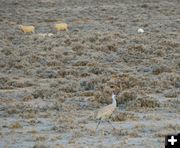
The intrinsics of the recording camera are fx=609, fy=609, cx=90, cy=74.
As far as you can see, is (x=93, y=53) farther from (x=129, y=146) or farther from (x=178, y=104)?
(x=129, y=146)

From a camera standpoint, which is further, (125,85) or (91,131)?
(125,85)

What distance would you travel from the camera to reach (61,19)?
131 feet

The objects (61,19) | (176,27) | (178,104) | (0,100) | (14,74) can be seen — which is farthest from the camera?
(61,19)

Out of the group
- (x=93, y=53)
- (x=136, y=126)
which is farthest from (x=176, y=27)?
(x=136, y=126)

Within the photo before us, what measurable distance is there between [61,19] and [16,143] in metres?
30.5

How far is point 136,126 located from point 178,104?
255 cm

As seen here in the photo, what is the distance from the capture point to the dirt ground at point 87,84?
10.2 meters

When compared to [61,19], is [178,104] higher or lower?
higher

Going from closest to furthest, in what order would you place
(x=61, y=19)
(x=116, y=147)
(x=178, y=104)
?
(x=116, y=147) → (x=178, y=104) → (x=61, y=19)

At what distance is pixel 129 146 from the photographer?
9234 millimetres

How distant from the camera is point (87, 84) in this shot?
15453 millimetres

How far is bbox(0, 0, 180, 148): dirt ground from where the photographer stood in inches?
400

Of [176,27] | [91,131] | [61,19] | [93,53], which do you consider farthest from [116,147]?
[61,19]

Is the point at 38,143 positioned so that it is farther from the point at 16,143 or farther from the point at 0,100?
the point at 0,100
